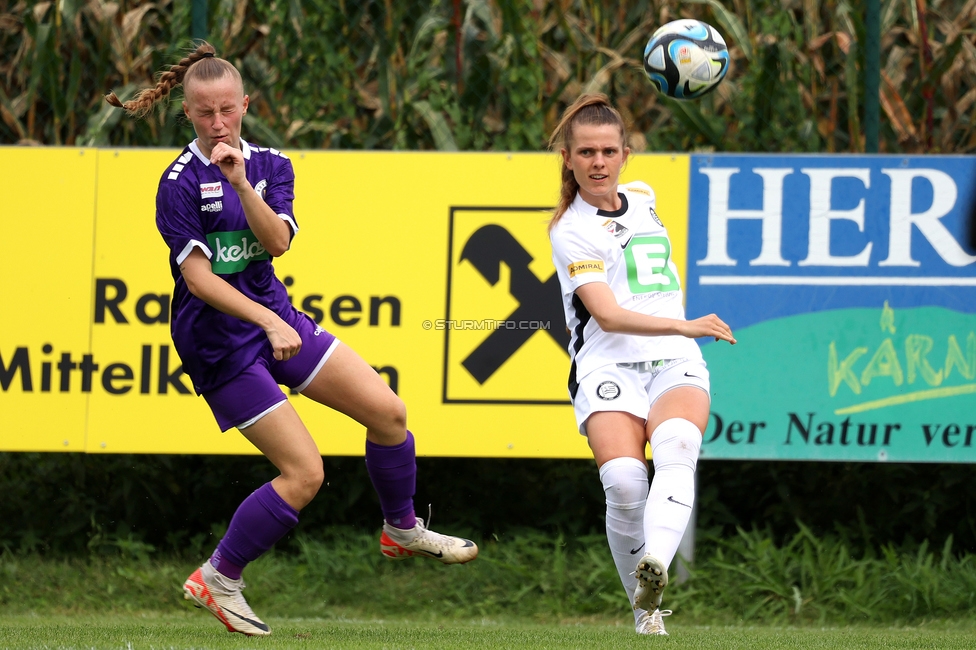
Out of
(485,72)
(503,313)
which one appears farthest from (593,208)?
(485,72)

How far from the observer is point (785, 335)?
20.5 feet

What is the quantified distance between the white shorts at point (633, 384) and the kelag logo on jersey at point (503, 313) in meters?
1.68

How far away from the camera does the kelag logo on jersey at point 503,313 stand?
20.5ft

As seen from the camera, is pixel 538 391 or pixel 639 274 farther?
pixel 538 391

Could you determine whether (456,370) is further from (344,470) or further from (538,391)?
(344,470)

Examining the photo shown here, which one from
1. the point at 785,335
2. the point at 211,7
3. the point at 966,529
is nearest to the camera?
the point at 785,335

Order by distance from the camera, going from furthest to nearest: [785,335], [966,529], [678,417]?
1. [966,529]
2. [785,335]
3. [678,417]

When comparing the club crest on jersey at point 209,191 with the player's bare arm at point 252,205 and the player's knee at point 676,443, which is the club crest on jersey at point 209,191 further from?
the player's knee at point 676,443

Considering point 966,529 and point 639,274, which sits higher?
point 639,274

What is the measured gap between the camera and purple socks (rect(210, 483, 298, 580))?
4.50 meters

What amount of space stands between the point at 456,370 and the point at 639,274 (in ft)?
6.21

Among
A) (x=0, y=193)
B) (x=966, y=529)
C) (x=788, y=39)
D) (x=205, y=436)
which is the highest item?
(x=788, y=39)

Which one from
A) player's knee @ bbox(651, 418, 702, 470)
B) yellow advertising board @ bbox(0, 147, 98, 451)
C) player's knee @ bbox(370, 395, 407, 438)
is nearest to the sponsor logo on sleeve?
player's knee @ bbox(651, 418, 702, 470)

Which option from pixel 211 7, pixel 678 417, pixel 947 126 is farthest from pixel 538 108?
pixel 678 417
